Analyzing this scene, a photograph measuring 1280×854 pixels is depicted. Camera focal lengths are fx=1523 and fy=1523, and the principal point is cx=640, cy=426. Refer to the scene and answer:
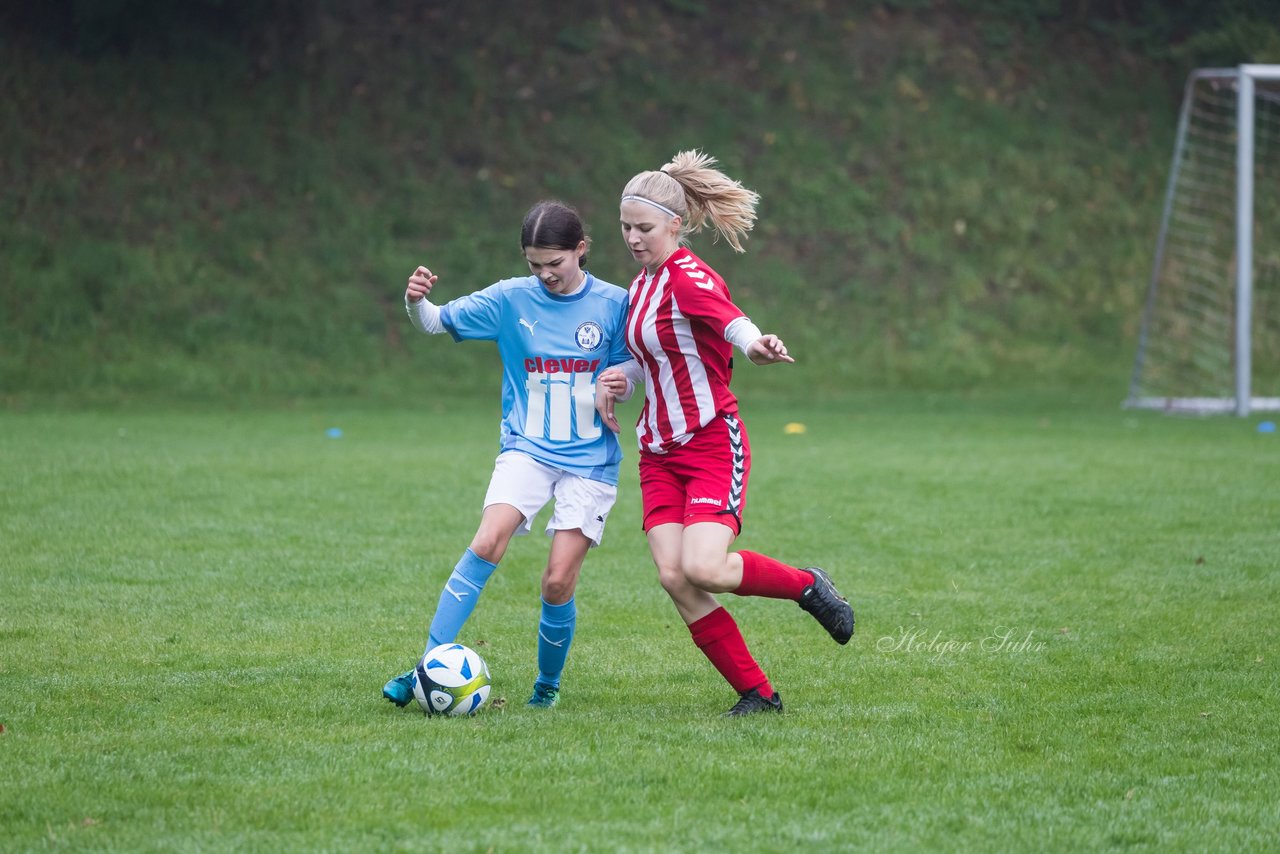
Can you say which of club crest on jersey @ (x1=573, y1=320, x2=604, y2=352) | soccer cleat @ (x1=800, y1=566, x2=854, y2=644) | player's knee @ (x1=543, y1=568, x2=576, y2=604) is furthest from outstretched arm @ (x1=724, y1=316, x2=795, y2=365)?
player's knee @ (x1=543, y1=568, x2=576, y2=604)

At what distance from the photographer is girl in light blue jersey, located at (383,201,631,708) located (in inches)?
210

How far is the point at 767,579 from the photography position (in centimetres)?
516

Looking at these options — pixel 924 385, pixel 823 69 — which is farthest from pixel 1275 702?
pixel 823 69

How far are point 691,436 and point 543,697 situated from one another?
107 centimetres

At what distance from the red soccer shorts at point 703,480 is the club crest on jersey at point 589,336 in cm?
47

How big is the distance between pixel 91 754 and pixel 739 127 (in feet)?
62.5

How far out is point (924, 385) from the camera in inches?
776

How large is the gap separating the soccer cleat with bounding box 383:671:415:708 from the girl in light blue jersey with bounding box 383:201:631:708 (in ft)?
0.52

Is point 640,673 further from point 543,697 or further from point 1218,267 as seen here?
point 1218,267

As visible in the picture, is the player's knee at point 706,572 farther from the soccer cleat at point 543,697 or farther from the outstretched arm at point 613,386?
the soccer cleat at point 543,697

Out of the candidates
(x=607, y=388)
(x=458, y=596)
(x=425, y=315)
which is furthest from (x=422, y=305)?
(x=458, y=596)

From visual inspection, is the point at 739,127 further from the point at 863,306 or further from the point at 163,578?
the point at 163,578

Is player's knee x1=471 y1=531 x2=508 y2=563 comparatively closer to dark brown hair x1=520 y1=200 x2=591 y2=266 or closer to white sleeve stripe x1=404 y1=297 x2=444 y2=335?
white sleeve stripe x1=404 y1=297 x2=444 y2=335

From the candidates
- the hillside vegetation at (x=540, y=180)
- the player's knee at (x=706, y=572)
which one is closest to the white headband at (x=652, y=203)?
the player's knee at (x=706, y=572)
